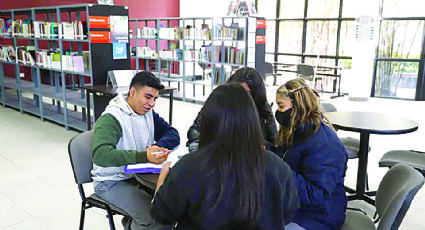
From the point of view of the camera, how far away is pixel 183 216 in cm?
132

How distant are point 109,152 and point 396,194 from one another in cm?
141

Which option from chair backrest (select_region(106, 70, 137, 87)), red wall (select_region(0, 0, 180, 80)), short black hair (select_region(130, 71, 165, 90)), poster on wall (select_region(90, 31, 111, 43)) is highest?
red wall (select_region(0, 0, 180, 80))

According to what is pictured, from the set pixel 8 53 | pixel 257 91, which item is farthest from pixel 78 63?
pixel 257 91

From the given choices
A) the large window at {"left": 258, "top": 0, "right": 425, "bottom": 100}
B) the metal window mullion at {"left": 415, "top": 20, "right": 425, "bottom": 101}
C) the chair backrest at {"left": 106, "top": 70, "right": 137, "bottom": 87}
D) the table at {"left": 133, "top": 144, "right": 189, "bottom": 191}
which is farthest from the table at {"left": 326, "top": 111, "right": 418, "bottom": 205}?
the metal window mullion at {"left": 415, "top": 20, "right": 425, "bottom": 101}

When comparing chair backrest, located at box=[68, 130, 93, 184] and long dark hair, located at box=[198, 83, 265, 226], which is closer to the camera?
long dark hair, located at box=[198, 83, 265, 226]

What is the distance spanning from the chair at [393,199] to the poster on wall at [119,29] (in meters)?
4.13

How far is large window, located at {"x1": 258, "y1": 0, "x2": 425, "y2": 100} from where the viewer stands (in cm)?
871

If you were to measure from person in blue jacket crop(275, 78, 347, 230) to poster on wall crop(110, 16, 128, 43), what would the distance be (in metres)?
3.81

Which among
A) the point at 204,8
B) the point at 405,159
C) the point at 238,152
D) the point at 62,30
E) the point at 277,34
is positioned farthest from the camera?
the point at 204,8

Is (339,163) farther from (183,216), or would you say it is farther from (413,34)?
(413,34)

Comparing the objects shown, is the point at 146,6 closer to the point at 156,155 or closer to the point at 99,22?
the point at 99,22

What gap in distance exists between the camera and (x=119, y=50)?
5.34m

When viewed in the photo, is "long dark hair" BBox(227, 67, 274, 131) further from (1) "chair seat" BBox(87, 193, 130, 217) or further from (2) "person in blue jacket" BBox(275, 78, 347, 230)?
(1) "chair seat" BBox(87, 193, 130, 217)

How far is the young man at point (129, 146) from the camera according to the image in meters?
1.96
